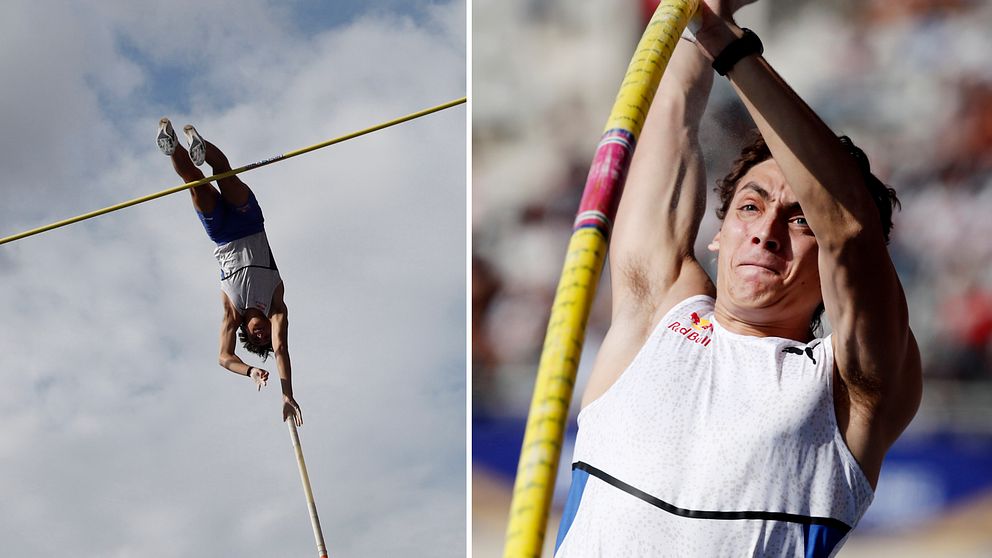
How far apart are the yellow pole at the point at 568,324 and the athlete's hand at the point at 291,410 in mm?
4795

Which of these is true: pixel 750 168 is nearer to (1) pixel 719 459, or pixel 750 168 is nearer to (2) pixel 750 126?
(2) pixel 750 126

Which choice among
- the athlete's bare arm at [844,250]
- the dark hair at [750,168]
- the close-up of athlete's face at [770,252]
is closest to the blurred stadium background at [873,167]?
the dark hair at [750,168]

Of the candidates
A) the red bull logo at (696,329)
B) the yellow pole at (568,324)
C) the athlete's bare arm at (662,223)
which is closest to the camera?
the yellow pole at (568,324)

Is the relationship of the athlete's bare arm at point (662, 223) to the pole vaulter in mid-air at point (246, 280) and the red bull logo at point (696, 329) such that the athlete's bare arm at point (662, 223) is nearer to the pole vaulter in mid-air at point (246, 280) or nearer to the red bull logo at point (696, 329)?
the red bull logo at point (696, 329)

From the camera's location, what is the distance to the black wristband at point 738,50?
2770mm

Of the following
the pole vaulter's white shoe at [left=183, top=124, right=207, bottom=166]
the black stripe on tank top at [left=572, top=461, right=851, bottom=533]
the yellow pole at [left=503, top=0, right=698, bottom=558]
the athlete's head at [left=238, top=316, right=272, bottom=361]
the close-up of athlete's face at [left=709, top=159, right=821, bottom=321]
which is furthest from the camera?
the athlete's head at [left=238, top=316, right=272, bottom=361]

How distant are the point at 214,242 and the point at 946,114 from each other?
170 inches

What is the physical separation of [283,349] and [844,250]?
15.1 feet

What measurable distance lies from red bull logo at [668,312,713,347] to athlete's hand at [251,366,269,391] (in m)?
3.86

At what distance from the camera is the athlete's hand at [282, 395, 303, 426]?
22.1 ft

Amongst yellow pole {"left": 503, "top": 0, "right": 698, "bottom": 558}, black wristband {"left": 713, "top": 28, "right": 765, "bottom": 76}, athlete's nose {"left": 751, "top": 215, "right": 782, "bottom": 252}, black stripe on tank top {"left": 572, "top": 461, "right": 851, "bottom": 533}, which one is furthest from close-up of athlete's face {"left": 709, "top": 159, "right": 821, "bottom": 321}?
yellow pole {"left": 503, "top": 0, "right": 698, "bottom": 558}

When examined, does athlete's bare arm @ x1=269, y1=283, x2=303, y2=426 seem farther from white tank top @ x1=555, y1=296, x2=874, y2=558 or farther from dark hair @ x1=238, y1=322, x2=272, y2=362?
white tank top @ x1=555, y1=296, x2=874, y2=558

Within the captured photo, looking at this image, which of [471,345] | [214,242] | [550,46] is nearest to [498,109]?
[550,46]

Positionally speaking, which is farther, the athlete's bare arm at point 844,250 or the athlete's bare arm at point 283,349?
the athlete's bare arm at point 283,349
